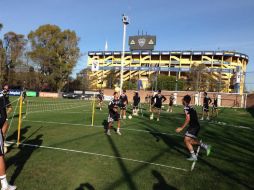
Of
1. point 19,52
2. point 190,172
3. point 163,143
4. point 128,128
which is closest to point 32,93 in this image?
point 19,52

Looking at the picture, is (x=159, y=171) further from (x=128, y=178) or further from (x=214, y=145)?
(x=214, y=145)

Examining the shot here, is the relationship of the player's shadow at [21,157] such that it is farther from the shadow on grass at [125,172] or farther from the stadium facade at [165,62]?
the stadium facade at [165,62]

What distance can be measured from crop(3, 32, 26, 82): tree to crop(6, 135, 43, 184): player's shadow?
2634 inches

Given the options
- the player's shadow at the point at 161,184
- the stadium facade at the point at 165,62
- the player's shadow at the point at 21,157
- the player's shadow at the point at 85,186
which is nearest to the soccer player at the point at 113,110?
the player's shadow at the point at 21,157

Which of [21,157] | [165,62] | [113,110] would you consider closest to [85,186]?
[21,157]

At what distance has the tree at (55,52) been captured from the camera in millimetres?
70312

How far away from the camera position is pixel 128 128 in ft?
53.4

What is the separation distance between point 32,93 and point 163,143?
53003mm

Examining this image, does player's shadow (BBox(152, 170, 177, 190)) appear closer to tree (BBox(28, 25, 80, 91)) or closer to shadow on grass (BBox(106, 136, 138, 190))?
shadow on grass (BBox(106, 136, 138, 190))

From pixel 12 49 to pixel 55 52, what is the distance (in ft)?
43.5

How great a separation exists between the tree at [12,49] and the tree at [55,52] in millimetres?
5583

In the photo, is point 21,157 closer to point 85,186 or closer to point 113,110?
point 85,186

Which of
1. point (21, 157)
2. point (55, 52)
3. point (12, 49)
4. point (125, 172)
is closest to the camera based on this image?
point (125, 172)

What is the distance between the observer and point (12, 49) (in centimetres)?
7625
